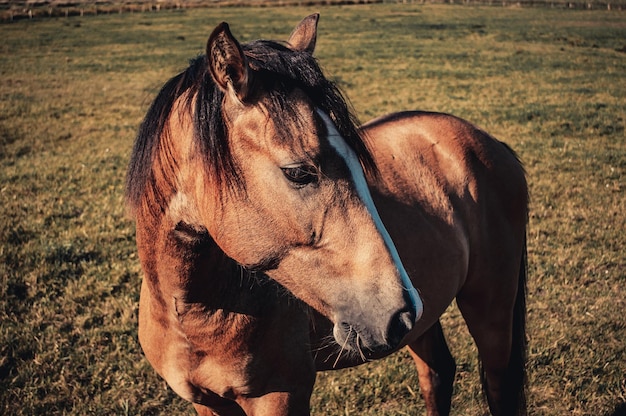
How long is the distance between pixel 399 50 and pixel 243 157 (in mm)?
21419

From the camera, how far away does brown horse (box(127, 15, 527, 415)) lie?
1530 millimetres

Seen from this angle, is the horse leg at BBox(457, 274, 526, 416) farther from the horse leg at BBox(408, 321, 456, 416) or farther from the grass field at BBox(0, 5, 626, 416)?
the grass field at BBox(0, 5, 626, 416)

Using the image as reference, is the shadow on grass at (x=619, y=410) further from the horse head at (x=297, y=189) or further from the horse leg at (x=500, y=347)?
the horse head at (x=297, y=189)

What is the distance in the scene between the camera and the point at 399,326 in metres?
1.51

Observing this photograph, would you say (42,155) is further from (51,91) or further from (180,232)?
(180,232)

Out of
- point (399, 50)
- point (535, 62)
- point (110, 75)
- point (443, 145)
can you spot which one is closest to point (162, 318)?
point (443, 145)

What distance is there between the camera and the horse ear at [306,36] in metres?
1.94

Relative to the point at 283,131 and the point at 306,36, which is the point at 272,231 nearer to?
the point at 283,131

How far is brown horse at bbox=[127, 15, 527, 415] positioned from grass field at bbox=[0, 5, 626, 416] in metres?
0.60

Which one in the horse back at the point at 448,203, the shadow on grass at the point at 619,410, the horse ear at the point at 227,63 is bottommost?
the shadow on grass at the point at 619,410

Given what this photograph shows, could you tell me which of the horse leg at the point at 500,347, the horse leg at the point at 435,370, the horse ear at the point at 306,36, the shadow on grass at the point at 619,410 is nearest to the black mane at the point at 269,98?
the horse ear at the point at 306,36

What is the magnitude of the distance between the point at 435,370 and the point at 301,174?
2230 mm

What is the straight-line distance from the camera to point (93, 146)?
29.9 ft

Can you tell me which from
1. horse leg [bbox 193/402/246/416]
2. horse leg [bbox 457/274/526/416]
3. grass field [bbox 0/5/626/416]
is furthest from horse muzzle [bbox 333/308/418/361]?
horse leg [bbox 457/274/526/416]
